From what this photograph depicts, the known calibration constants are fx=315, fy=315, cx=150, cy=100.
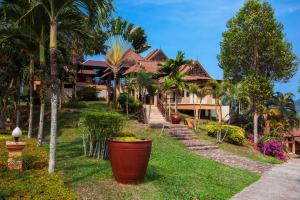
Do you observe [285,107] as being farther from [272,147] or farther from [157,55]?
[157,55]

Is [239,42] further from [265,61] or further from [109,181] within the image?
[109,181]

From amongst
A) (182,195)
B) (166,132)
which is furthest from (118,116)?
(166,132)

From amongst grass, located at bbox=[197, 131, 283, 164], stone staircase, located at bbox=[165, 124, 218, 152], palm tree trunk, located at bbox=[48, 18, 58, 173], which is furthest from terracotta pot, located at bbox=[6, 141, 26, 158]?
grass, located at bbox=[197, 131, 283, 164]

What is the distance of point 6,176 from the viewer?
730cm

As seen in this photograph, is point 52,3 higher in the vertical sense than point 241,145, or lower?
higher

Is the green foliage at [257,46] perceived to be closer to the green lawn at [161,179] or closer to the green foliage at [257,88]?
the green foliage at [257,88]

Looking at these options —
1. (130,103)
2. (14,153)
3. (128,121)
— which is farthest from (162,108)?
(14,153)

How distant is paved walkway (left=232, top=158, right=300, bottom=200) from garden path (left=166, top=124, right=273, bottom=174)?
4.21 ft

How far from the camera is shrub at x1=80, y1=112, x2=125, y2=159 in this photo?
10125 millimetres

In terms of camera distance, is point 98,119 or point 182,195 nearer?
point 182,195

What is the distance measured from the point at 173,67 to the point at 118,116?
13702 millimetres

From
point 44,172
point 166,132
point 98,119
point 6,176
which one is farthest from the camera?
point 166,132

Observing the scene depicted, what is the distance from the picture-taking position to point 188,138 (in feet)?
63.2

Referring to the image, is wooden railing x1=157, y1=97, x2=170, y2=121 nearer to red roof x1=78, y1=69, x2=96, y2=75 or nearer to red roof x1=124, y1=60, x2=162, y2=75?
red roof x1=124, y1=60, x2=162, y2=75
